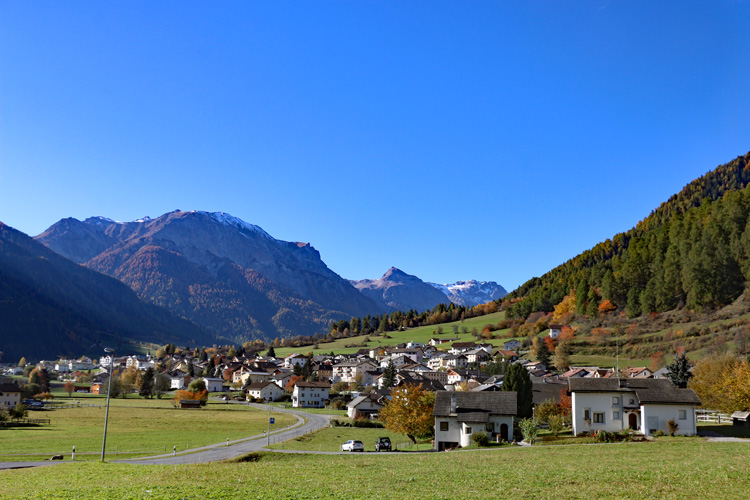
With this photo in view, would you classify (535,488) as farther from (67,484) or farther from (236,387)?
(236,387)

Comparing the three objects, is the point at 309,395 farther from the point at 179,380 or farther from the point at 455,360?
the point at 179,380

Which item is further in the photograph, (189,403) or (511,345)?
(511,345)

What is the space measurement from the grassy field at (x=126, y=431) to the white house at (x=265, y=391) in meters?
34.5

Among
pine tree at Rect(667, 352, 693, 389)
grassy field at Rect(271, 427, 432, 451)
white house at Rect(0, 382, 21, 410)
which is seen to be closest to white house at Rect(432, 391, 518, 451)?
grassy field at Rect(271, 427, 432, 451)

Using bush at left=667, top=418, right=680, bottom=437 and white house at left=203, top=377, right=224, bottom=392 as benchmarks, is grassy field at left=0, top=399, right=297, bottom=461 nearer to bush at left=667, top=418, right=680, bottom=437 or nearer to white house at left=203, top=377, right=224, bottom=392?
bush at left=667, top=418, right=680, bottom=437

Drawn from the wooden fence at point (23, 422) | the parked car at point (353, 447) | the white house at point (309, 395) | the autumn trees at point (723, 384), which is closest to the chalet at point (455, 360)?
the white house at point (309, 395)

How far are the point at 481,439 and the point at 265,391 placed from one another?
99.1 metres

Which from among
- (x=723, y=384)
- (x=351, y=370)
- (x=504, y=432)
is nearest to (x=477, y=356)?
(x=351, y=370)

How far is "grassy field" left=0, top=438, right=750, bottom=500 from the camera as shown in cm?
1859

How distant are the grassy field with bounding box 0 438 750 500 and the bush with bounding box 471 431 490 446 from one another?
17.1 m

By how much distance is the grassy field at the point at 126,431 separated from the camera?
48.5m

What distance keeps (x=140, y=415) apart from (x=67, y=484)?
249 feet

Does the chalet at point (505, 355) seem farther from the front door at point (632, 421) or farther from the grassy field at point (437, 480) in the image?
the grassy field at point (437, 480)

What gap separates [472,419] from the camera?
50.1 m
